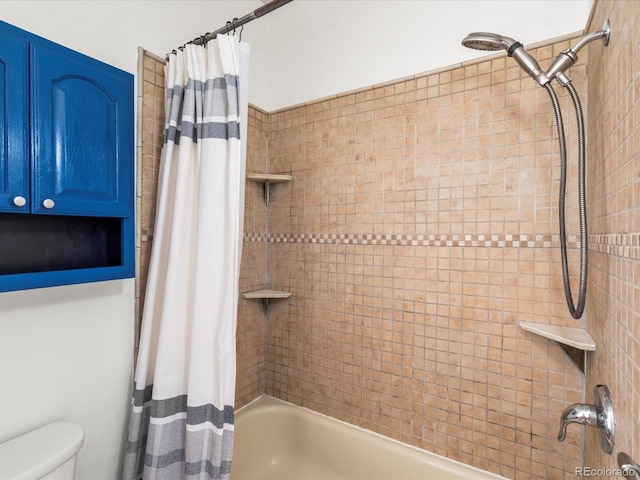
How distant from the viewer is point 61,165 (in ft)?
3.16

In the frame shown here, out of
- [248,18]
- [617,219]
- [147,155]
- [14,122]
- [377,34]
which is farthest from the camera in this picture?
[377,34]

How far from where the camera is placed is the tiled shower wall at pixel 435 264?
127 cm

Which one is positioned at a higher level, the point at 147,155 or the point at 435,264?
the point at 147,155

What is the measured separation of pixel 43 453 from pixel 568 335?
1.69 metres

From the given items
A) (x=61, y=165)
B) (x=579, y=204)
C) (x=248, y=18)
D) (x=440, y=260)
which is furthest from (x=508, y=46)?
(x=61, y=165)

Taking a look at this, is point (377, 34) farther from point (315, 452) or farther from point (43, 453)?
point (315, 452)

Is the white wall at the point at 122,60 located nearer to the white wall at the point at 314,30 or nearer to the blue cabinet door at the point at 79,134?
the white wall at the point at 314,30

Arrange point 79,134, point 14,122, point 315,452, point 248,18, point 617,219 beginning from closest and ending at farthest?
point 617,219
point 14,122
point 79,134
point 248,18
point 315,452

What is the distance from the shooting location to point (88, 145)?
104 centimetres

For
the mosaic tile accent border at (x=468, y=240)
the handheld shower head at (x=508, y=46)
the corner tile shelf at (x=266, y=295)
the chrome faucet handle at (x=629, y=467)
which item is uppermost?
the handheld shower head at (x=508, y=46)

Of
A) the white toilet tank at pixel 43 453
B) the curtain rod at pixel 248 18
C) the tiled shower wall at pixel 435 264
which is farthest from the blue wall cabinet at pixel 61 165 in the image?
the tiled shower wall at pixel 435 264

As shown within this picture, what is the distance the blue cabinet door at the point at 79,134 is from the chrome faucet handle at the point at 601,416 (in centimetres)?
151

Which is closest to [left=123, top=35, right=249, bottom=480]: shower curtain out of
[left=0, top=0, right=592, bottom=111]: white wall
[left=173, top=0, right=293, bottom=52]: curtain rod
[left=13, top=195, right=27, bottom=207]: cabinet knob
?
[left=173, top=0, right=293, bottom=52]: curtain rod

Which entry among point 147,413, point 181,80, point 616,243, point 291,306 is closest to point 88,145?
point 181,80
